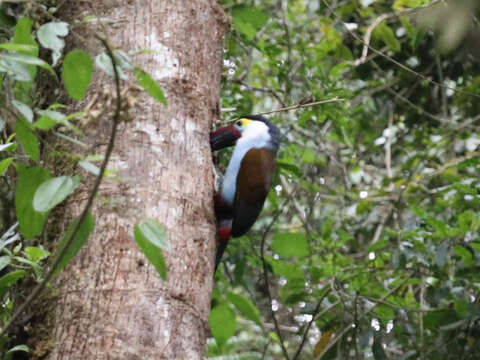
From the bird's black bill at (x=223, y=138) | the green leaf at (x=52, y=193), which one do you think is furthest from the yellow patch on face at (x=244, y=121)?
the green leaf at (x=52, y=193)

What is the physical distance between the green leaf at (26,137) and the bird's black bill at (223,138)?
741 mm

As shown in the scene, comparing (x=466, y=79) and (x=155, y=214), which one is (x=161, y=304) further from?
(x=466, y=79)

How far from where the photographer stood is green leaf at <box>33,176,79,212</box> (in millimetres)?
1293

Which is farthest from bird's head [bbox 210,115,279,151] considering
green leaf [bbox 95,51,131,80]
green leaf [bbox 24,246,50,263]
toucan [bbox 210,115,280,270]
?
green leaf [bbox 95,51,131,80]

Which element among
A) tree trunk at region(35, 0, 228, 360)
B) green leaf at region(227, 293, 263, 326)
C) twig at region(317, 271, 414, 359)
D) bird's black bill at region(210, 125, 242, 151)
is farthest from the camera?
twig at region(317, 271, 414, 359)

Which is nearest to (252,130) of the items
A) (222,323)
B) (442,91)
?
(222,323)

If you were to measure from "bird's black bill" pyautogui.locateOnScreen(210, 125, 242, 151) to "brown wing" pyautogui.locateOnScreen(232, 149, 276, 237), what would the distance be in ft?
0.62

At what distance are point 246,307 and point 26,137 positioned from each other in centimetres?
82

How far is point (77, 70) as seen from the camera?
4.96 ft

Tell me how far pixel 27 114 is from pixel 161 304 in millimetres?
600

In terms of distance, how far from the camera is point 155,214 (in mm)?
1826

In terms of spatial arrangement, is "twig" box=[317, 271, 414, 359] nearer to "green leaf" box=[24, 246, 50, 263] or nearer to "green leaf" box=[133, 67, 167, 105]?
"green leaf" box=[24, 246, 50, 263]

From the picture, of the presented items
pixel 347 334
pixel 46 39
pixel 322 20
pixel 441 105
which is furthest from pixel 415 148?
pixel 46 39

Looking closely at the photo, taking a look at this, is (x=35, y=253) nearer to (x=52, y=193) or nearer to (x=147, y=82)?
(x=52, y=193)
